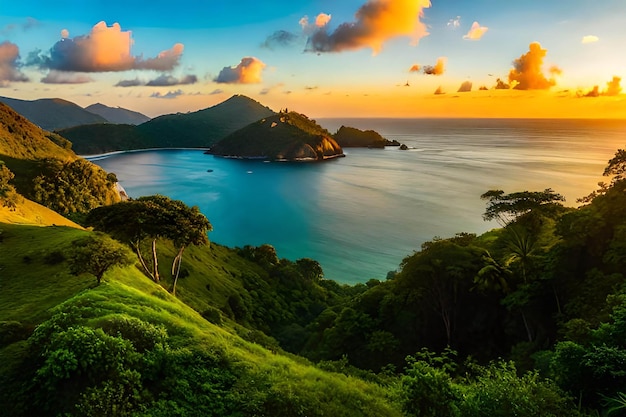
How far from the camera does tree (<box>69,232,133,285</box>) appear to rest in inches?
869

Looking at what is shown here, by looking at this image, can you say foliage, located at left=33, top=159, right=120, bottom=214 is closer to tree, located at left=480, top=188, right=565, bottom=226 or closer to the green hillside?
the green hillside

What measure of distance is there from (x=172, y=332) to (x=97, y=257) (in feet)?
29.4

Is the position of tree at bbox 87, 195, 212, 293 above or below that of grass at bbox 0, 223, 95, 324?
above

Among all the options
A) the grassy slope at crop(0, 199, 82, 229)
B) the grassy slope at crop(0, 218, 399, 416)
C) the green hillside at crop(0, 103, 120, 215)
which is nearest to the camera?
the grassy slope at crop(0, 218, 399, 416)

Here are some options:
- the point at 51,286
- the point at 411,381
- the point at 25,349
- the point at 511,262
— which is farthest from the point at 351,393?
the point at 511,262

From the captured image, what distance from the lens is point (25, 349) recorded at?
47.1ft

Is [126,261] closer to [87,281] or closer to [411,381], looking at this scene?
[87,281]

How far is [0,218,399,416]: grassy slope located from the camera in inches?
593

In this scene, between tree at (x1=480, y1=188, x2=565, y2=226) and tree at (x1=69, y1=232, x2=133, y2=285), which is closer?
tree at (x1=69, y1=232, x2=133, y2=285)

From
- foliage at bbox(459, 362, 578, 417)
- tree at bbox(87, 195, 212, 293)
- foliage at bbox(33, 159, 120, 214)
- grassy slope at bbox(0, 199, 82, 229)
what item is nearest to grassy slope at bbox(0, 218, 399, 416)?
foliage at bbox(459, 362, 578, 417)

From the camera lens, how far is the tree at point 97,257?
22.1m

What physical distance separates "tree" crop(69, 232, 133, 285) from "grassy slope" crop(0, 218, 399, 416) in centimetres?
110

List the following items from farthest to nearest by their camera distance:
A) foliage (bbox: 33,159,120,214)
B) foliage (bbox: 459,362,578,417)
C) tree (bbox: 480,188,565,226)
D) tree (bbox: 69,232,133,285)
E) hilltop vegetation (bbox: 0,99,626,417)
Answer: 1. foliage (bbox: 33,159,120,214)
2. tree (bbox: 480,188,565,226)
3. tree (bbox: 69,232,133,285)
4. hilltop vegetation (bbox: 0,99,626,417)
5. foliage (bbox: 459,362,578,417)

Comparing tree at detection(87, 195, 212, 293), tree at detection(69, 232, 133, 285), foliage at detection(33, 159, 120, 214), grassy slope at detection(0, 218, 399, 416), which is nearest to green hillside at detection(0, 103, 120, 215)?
foliage at detection(33, 159, 120, 214)
